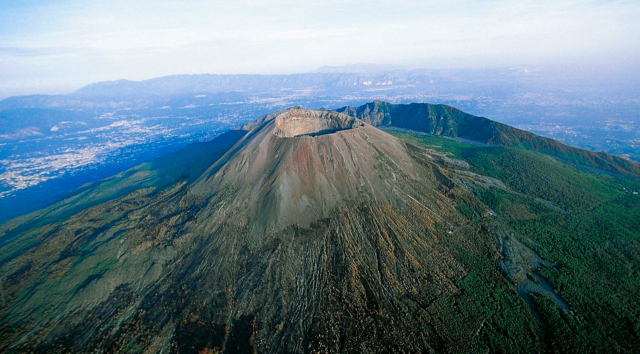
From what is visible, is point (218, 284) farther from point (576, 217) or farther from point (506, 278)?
point (576, 217)

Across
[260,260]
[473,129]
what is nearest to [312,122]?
[260,260]

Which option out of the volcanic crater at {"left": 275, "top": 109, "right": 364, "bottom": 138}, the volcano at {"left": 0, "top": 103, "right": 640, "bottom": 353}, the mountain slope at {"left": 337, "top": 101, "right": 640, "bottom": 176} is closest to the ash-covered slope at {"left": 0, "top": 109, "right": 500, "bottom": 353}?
the volcano at {"left": 0, "top": 103, "right": 640, "bottom": 353}

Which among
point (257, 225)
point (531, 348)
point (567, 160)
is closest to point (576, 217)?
point (531, 348)

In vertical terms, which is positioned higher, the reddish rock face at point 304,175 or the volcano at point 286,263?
the reddish rock face at point 304,175

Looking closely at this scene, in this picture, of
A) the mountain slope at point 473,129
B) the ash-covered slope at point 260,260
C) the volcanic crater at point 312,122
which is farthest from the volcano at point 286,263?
the mountain slope at point 473,129

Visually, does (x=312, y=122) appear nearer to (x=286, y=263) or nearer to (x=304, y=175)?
(x=304, y=175)

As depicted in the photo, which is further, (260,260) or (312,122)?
(312,122)

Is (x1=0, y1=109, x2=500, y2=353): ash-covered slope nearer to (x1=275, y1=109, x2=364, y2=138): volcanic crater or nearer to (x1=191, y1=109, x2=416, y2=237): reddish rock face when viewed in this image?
(x1=191, y1=109, x2=416, y2=237): reddish rock face

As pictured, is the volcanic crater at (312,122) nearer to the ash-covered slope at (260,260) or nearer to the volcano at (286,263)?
the ash-covered slope at (260,260)
